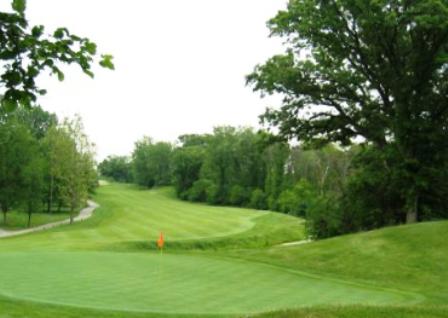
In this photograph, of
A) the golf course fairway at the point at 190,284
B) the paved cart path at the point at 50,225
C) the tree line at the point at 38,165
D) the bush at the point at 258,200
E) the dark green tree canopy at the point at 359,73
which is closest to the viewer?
the golf course fairway at the point at 190,284

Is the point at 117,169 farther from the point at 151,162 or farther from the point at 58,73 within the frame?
the point at 58,73

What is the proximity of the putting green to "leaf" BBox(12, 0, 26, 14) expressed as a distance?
7556 mm

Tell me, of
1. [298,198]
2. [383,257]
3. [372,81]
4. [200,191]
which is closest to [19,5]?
[383,257]

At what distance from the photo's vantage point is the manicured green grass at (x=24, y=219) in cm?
5114

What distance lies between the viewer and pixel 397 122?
71.4 feet

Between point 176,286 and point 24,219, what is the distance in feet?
155

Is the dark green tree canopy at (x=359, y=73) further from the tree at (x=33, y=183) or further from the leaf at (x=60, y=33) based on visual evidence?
the tree at (x=33, y=183)

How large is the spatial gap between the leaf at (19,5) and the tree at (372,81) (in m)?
18.5

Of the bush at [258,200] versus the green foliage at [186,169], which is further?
the green foliage at [186,169]

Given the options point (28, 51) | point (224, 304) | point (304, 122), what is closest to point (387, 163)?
point (304, 122)

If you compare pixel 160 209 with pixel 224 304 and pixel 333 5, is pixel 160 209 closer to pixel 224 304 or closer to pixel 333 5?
pixel 333 5

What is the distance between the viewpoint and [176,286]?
39.9 feet

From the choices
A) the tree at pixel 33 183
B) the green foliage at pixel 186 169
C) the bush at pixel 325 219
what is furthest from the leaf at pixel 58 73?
the green foliage at pixel 186 169

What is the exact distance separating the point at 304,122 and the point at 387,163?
417 cm
